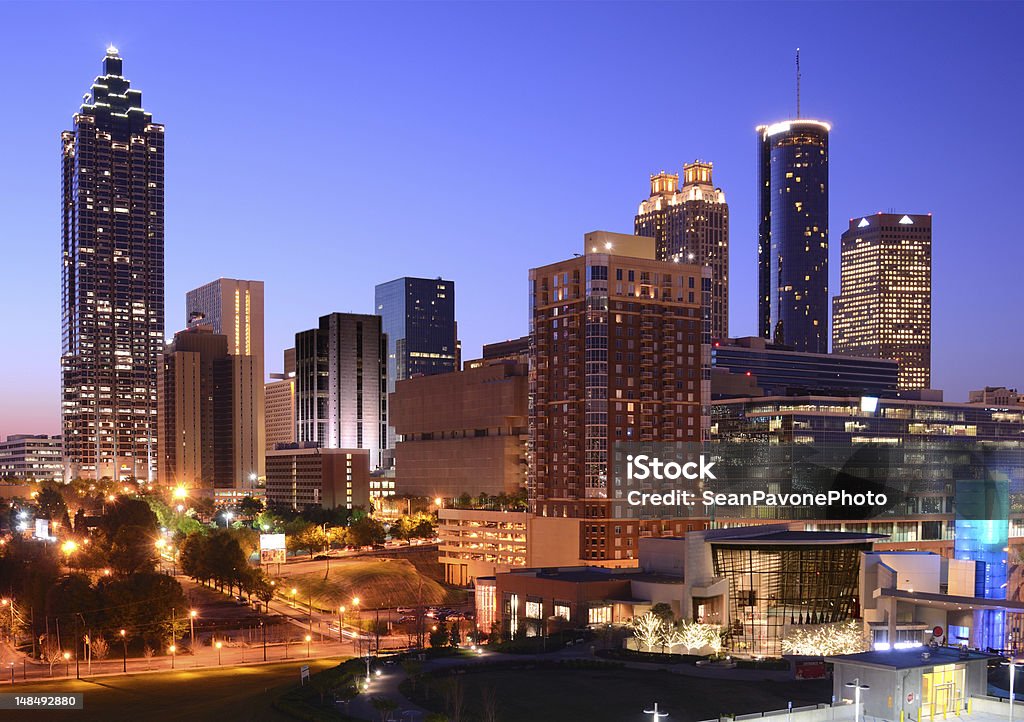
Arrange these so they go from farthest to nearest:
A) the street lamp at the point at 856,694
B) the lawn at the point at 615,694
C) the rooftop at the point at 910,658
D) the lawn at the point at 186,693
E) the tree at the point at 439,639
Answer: the tree at the point at 439,639, the lawn at the point at 186,693, the lawn at the point at 615,694, the rooftop at the point at 910,658, the street lamp at the point at 856,694

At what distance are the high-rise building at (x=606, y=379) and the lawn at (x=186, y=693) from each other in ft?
226

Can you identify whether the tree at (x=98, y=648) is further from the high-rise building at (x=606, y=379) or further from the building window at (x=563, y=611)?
the high-rise building at (x=606, y=379)

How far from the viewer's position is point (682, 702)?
8706cm

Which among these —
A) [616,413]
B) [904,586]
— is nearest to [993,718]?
[904,586]

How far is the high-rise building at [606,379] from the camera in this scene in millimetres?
189375

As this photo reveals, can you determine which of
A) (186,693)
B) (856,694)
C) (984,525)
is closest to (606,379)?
(984,525)

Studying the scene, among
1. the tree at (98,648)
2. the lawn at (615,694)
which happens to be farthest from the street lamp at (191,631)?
the lawn at (615,694)

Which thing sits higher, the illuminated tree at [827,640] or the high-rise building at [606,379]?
the high-rise building at [606,379]

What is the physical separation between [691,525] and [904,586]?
67.0 m

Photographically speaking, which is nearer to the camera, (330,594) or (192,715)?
(192,715)

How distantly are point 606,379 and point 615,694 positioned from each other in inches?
4077

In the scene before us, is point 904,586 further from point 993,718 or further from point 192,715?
point 192,715

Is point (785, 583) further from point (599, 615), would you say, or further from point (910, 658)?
point (910, 658)

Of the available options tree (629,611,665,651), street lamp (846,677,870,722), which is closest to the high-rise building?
tree (629,611,665,651)
